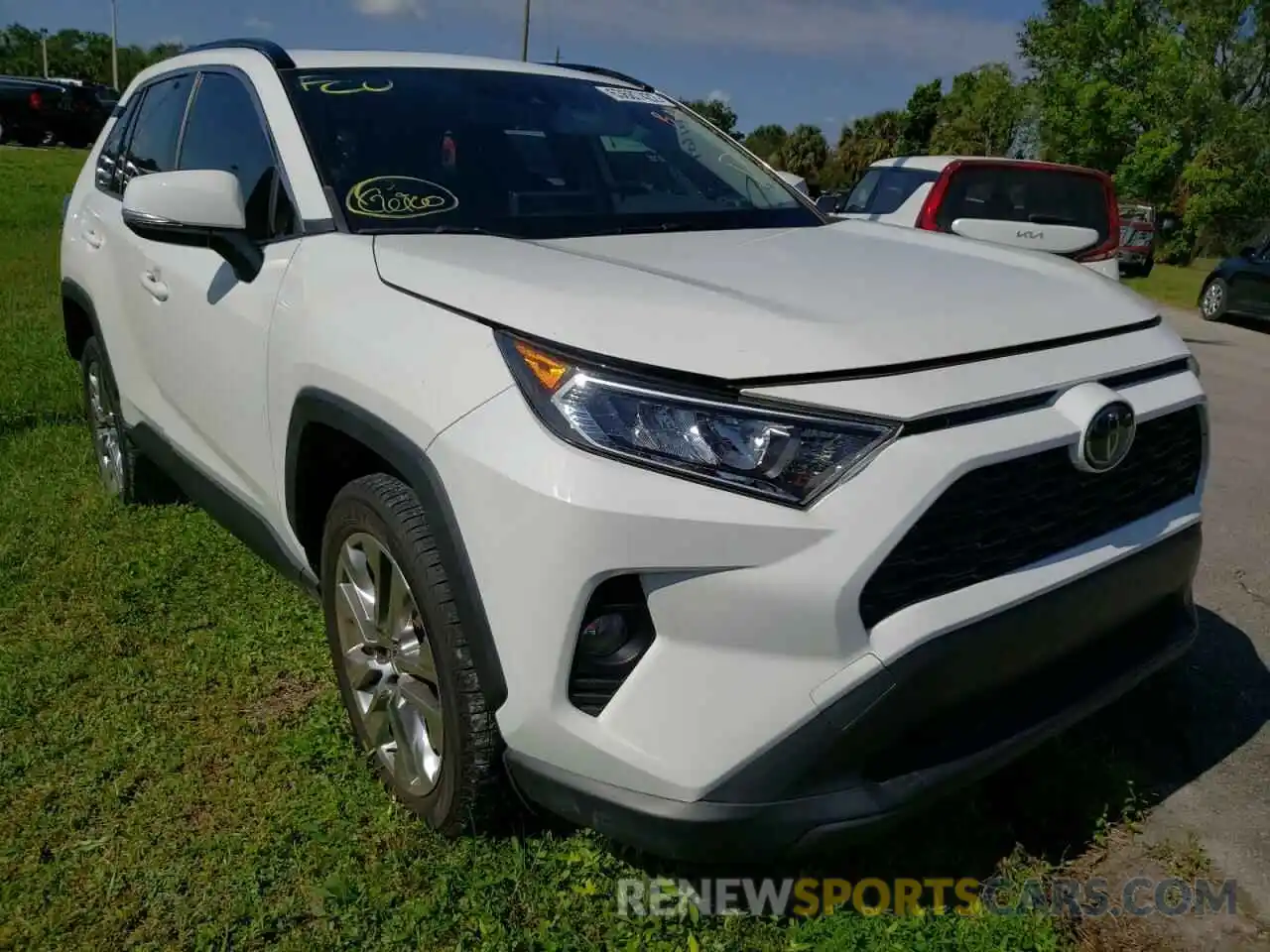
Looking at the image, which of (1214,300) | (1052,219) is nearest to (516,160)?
(1052,219)

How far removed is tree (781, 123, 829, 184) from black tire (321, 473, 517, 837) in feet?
145

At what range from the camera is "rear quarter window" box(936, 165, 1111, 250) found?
25.9 feet

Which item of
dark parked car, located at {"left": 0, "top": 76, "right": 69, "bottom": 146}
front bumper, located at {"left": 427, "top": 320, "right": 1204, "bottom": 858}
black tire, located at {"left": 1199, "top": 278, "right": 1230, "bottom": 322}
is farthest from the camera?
dark parked car, located at {"left": 0, "top": 76, "right": 69, "bottom": 146}

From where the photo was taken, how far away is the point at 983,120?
4534 cm

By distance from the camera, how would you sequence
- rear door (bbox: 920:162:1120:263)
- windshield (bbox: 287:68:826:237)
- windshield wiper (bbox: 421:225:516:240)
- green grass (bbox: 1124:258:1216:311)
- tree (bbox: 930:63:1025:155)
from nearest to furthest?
windshield wiper (bbox: 421:225:516:240)
windshield (bbox: 287:68:826:237)
rear door (bbox: 920:162:1120:263)
green grass (bbox: 1124:258:1216:311)
tree (bbox: 930:63:1025:155)

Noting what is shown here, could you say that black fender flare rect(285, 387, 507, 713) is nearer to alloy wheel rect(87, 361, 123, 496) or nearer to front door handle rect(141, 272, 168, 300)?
front door handle rect(141, 272, 168, 300)

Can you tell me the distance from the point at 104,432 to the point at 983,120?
4685 cm

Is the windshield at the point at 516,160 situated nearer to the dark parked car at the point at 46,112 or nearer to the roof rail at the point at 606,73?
the roof rail at the point at 606,73

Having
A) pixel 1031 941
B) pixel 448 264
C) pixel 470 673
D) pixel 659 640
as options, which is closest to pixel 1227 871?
pixel 1031 941

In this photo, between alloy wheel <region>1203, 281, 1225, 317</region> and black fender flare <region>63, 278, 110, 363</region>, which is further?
alloy wheel <region>1203, 281, 1225, 317</region>

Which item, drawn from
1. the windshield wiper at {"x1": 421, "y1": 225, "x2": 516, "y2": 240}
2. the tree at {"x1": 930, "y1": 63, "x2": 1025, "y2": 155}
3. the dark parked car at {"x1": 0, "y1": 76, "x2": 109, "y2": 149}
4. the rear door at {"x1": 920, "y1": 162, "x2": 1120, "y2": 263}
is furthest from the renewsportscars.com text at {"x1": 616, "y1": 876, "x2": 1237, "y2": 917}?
the tree at {"x1": 930, "y1": 63, "x2": 1025, "y2": 155}

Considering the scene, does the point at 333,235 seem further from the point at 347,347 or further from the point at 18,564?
the point at 18,564

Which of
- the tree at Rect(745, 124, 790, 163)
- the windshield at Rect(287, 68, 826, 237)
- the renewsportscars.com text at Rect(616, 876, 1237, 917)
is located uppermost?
the windshield at Rect(287, 68, 826, 237)

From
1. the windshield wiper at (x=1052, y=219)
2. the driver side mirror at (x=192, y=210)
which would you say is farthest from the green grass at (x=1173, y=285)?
the driver side mirror at (x=192, y=210)
